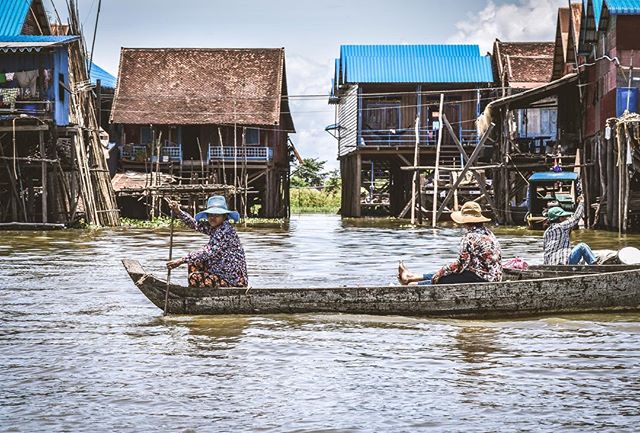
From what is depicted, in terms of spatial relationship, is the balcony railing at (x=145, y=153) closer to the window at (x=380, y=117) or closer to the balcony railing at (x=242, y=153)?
the balcony railing at (x=242, y=153)

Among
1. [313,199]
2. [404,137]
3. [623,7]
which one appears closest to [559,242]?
[623,7]

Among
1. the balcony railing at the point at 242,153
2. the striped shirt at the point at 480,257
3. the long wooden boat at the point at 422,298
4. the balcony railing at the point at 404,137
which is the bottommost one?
the long wooden boat at the point at 422,298

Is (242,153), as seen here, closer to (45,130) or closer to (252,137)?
(252,137)

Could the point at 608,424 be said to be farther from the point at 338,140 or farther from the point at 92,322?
the point at 338,140

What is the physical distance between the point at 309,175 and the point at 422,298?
55.1 meters

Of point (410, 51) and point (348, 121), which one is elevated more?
point (410, 51)

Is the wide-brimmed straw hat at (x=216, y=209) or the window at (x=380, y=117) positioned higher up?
the window at (x=380, y=117)

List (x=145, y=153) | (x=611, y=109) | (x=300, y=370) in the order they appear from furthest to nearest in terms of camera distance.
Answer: (x=145, y=153), (x=611, y=109), (x=300, y=370)

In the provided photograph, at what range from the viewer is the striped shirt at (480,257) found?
1045 cm

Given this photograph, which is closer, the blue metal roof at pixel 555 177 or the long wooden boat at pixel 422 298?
the long wooden boat at pixel 422 298

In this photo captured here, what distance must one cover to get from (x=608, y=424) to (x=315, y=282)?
880 centimetres

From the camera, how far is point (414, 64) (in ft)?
129

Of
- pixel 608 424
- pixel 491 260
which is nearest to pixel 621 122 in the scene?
pixel 491 260

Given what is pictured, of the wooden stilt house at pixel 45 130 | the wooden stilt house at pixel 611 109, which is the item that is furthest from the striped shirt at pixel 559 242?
the wooden stilt house at pixel 45 130
